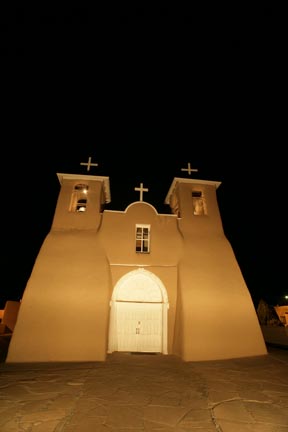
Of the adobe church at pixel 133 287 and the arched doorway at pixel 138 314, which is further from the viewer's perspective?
the arched doorway at pixel 138 314

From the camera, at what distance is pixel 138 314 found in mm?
11602

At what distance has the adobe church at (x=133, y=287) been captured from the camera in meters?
9.62

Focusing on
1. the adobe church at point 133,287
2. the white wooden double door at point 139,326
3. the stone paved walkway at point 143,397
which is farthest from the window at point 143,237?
the stone paved walkway at point 143,397

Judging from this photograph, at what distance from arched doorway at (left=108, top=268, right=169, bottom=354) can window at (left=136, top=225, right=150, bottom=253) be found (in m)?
1.29

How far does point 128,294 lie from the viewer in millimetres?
12102

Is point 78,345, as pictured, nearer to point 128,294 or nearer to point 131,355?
point 131,355

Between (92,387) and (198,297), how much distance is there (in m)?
5.89

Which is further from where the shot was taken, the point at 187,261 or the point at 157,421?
the point at 187,261

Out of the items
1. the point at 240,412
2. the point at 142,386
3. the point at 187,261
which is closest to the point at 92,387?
the point at 142,386

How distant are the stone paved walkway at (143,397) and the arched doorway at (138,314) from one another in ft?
8.52

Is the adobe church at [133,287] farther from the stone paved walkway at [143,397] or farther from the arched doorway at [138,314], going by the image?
the stone paved walkway at [143,397]

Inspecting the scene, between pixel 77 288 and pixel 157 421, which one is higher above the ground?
pixel 77 288

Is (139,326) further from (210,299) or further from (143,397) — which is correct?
(143,397)

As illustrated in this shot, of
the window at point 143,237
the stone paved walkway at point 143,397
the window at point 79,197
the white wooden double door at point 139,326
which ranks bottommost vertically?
the stone paved walkway at point 143,397
